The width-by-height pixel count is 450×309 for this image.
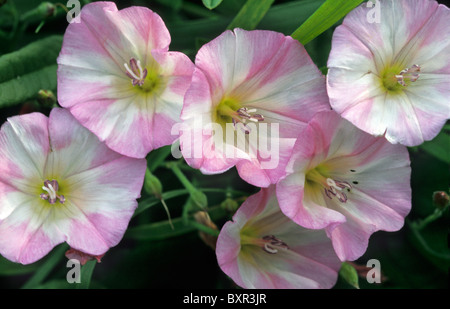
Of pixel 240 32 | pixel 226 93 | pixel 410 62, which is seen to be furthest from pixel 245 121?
pixel 410 62

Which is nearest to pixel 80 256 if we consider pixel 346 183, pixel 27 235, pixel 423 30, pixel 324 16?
pixel 27 235

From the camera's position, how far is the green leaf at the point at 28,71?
3.96 ft

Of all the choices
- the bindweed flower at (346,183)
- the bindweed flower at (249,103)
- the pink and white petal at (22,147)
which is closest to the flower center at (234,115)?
the bindweed flower at (249,103)

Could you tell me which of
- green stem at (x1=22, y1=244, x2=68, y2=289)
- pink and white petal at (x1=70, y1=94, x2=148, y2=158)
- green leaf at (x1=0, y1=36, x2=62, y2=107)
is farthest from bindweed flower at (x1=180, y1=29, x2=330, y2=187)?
green stem at (x1=22, y1=244, x2=68, y2=289)

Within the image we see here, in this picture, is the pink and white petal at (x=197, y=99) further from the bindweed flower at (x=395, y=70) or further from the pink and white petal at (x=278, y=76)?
the bindweed flower at (x=395, y=70)

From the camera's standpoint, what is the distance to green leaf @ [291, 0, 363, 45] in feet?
3.79

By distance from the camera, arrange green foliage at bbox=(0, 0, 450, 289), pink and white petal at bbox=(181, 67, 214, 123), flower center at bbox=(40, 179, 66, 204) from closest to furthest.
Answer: pink and white petal at bbox=(181, 67, 214, 123)
flower center at bbox=(40, 179, 66, 204)
green foliage at bbox=(0, 0, 450, 289)

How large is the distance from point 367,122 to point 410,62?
20 cm

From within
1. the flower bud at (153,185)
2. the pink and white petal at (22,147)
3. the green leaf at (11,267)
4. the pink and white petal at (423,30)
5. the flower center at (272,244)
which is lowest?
the flower center at (272,244)

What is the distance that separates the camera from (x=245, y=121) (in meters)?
1.21

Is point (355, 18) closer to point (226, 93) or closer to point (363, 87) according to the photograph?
point (363, 87)

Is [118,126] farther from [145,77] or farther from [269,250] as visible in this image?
[269,250]

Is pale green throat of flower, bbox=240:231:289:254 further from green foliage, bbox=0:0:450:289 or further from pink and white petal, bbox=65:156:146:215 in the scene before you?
pink and white petal, bbox=65:156:146:215

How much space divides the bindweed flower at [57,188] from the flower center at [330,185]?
35 centimetres
